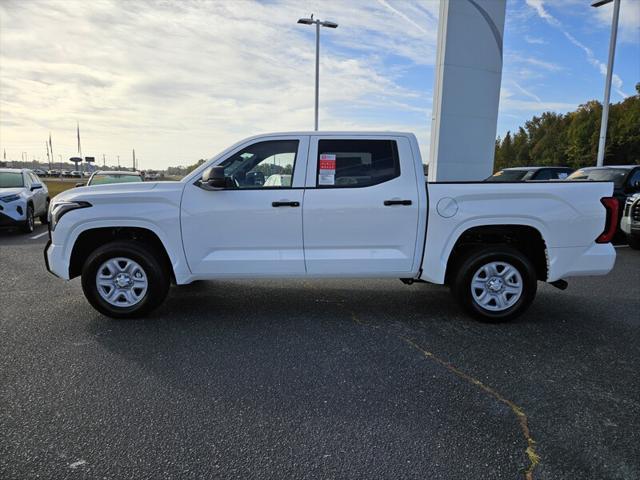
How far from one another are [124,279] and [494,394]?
368 centimetres

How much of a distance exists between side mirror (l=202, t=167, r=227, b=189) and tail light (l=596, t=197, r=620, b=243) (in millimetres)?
3850

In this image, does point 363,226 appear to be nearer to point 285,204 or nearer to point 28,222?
point 285,204

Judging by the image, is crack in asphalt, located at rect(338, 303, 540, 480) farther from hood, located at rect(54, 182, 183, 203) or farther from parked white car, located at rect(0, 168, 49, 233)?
parked white car, located at rect(0, 168, 49, 233)

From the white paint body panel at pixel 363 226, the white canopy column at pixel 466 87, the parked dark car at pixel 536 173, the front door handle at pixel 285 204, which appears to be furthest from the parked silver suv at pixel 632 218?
the white canopy column at pixel 466 87

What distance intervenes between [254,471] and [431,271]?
2895 mm

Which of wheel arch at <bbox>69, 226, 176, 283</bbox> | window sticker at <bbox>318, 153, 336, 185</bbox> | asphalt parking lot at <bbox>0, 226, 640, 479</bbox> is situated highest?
window sticker at <bbox>318, 153, 336, 185</bbox>

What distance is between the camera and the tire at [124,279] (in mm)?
4590

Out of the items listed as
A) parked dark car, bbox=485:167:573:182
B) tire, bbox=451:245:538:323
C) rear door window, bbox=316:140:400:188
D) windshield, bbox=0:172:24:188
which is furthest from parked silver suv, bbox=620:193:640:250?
windshield, bbox=0:172:24:188

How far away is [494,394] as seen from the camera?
10.7ft

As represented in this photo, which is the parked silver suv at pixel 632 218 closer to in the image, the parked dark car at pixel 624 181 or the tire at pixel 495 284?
the parked dark car at pixel 624 181

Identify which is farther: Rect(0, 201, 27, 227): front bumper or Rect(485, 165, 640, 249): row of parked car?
Rect(0, 201, 27, 227): front bumper

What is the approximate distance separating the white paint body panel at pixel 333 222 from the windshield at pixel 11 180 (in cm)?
816

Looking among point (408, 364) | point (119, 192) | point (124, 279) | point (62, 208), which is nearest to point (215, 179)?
point (119, 192)

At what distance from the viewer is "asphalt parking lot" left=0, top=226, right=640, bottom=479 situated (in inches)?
99.0
